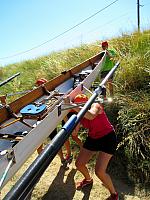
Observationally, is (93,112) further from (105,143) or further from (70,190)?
(70,190)

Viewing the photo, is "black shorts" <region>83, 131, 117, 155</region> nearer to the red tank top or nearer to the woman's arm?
the red tank top

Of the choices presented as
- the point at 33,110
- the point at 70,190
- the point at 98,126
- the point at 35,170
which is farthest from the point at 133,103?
A: the point at 35,170

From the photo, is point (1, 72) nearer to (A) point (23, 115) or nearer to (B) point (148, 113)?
(B) point (148, 113)

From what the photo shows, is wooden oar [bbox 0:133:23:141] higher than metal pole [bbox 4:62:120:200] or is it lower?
lower

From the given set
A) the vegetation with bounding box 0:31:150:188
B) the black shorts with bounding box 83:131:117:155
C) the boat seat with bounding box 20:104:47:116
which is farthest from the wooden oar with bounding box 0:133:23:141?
the vegetation with bounding box 0:31:150:188

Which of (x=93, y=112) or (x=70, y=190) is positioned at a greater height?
(x=93, y=112)

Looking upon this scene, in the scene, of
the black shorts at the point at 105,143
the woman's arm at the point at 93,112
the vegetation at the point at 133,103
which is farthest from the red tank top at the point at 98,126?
the vegetation at the point at 133,103

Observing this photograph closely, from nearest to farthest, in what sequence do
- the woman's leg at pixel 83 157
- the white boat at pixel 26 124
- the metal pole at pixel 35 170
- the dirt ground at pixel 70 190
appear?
the metal pole at pixel 35 170, the white boat at pixel 26 124, the woman's leg at pixel 83 157, the dirt ground at pixel 70 190

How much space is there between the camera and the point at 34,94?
14.9 feet

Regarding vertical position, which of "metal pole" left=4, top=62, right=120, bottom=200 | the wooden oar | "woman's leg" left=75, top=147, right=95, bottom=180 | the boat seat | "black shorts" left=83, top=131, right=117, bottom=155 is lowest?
"woman's leg" left=75, top=147, right=95, bottom=180

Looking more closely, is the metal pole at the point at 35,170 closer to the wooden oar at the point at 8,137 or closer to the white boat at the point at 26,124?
the white boat at the point at 26,124

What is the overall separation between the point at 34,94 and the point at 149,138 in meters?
2.02

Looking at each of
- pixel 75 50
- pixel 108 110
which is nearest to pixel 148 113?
pixel 108 110

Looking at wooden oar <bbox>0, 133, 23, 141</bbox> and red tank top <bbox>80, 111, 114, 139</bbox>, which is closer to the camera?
wooden oar <bbox>0, 133, 23, 141</bbox>
